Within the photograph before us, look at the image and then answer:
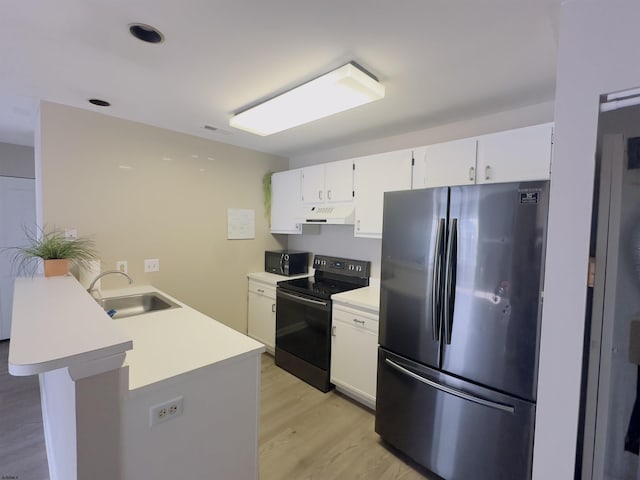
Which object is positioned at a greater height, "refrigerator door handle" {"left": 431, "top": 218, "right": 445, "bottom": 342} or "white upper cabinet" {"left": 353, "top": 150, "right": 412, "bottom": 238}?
"white upper cabinet" {"left": 353, "top": 150, "right": 412, "bottom": 238}

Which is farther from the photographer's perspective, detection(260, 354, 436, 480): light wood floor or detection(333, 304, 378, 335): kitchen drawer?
detection(333, 304, 378, 335): kitchen drawer

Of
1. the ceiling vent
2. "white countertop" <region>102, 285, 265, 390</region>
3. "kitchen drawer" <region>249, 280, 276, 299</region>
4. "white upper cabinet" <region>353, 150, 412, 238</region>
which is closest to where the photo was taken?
"white countertop" <region>102, 285, 265, 390</region>

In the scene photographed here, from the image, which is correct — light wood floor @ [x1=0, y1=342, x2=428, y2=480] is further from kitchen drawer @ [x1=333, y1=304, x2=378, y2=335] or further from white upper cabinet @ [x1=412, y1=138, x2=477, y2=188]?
white upper cabinet @ [x1=412, y1=138, x2=477, y2=188]

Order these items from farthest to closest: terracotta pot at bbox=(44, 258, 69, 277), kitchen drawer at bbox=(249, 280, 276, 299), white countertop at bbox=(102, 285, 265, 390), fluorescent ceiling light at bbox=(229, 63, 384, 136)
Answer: kitchen drawer at bbox=(249, 280, 276, 299), terracotta pot at bbox=(44, 258, 69, 277), fluorescent ceiling light at bbox=(229, 63, 384, 136), white countertop at bbox=(102, 285, 265, 390)

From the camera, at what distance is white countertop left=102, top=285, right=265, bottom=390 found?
1.15 meters

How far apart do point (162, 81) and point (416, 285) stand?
202cm

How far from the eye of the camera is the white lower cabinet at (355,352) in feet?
7.54

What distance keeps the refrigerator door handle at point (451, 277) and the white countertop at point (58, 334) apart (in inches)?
59.0

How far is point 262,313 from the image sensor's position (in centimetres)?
330

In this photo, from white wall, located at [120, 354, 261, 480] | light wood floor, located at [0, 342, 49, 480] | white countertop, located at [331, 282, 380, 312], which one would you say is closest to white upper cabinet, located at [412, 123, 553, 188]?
white countertop, located at [331, 282, 380, 312]

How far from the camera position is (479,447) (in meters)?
1.55

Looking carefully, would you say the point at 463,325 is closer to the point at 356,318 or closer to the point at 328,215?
the point at 356,318

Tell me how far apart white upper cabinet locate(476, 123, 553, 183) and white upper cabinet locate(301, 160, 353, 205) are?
1.14 meters

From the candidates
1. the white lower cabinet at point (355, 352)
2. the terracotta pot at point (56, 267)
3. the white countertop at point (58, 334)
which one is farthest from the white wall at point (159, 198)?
the white lower cabinet at point (355, 352)
